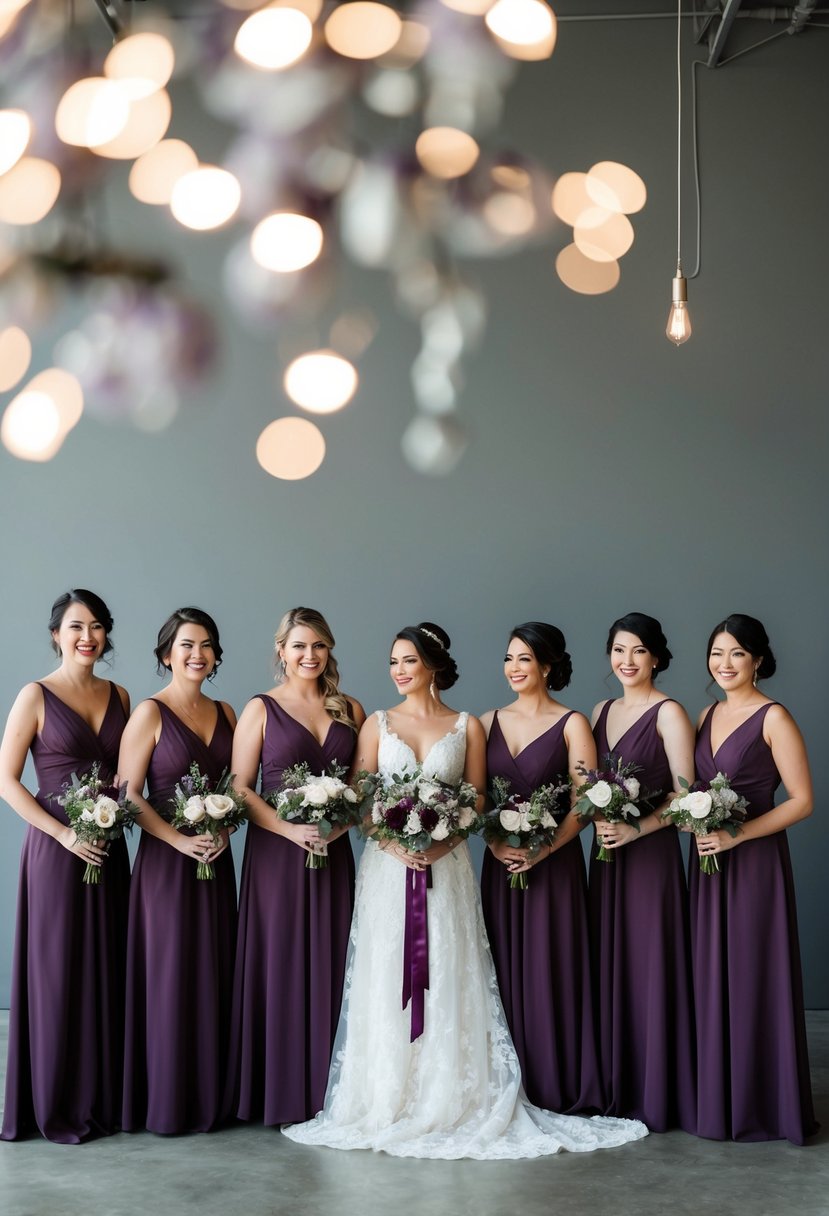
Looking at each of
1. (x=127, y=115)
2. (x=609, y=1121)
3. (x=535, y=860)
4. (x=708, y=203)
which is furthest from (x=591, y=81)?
(x=609, y=1121)

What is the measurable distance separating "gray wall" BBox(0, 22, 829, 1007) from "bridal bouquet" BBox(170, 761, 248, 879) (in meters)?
2.16

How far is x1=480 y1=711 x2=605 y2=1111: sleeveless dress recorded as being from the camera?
4.54 metres

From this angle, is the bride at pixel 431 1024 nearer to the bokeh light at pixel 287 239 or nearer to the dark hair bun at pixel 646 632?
the dark hair bun at pixel 646 632

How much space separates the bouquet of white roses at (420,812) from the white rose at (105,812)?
0.91m

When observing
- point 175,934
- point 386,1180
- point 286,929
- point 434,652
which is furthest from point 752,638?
point 175,934

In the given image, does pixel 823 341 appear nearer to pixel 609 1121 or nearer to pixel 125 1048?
pixel 609 1121

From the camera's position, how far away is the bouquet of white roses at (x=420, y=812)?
4242 mm

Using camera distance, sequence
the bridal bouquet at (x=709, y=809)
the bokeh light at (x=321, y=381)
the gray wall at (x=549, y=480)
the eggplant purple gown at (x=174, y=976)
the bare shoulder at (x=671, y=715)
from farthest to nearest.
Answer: the bokeh light at (x=321, y=381) → the gray wall at (x=549, y=480) → the bare shoulder at (x=671, y=715) → the eggplant purple gown at (x=174, y=976) → the bridal bouquet at (x=709, y=809)

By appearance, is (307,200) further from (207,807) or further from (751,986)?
(751,986)

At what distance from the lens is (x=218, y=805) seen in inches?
169

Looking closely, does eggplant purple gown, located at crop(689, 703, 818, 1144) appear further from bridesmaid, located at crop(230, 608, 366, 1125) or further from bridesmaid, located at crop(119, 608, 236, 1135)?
bridesmaid, located at crop(119, 608, 236, 1135)

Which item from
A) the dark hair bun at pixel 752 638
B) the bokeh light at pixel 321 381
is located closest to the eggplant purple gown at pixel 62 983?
the dark hair bun at pixel 752 638

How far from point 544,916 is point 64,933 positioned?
1.80 meters

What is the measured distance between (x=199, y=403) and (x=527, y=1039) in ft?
12.7
